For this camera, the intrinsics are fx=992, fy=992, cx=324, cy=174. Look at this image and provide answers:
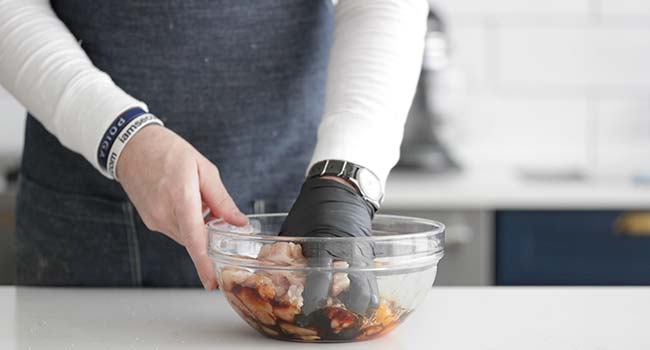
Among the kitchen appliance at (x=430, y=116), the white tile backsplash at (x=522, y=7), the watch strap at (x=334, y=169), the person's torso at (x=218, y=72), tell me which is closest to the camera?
the watch strap at (x=334, y=169)

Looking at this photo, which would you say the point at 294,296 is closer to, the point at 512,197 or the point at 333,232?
the point at 333,232

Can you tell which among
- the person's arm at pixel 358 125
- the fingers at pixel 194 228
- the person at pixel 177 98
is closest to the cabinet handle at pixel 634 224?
the person at pixel 177 98

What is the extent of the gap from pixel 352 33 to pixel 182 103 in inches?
9.8

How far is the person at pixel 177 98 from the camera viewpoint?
0.89m

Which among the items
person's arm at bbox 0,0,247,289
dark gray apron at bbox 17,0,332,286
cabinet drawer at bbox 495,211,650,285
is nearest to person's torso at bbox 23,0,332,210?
dark gray apron at bbox 17,0,332,286

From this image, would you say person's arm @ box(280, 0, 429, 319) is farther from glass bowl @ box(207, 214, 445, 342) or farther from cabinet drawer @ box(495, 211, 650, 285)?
cabinet drawer @ box(495, 211, 650, 285)

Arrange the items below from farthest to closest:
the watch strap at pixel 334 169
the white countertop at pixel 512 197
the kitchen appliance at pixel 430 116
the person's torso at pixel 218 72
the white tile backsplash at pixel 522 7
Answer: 1. the white tile backsplash at pixel 522 7
2. the kitchen appliance at pixel 430 116
3. the white countertop at pixel 512 197
4. the person's torso at pixel 218 72
5. the watch strap at pixel 334 169

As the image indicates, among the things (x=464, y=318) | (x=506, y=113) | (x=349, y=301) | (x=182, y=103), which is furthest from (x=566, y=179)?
(x=349, y=301)

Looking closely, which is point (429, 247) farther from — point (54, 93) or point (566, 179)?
point (566, 179)

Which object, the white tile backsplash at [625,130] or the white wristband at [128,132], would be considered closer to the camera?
the white wristband at [128,132]

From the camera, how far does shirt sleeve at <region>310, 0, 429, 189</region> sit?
855 mm

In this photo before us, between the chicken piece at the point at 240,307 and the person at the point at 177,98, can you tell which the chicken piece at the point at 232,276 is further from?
the person at the point at 177,98

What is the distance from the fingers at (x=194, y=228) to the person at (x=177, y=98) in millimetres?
89

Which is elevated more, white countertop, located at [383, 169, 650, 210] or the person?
the person
